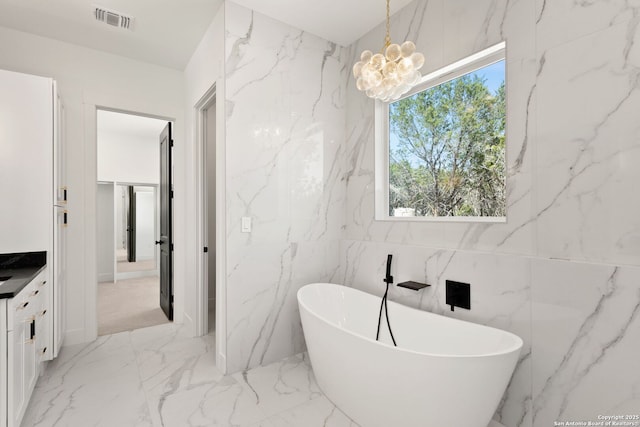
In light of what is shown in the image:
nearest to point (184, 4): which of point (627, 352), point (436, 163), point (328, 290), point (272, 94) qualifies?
point (272, 94)

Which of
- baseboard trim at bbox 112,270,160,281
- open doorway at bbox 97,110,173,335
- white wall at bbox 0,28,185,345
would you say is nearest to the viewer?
white wall at bbox 0,28,185,345

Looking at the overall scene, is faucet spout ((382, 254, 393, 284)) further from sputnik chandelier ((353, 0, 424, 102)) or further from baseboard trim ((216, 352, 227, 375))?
baseboard trim ((216, 352, 227, 375))

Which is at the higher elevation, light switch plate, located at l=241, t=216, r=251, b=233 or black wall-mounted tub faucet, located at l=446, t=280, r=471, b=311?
light switch plate, located at l=241, t=216, r=251, b=233

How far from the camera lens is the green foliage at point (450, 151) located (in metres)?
1.95

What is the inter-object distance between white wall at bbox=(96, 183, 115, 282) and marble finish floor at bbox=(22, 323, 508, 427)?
3.35m

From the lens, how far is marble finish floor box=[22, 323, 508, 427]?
5.85 ft

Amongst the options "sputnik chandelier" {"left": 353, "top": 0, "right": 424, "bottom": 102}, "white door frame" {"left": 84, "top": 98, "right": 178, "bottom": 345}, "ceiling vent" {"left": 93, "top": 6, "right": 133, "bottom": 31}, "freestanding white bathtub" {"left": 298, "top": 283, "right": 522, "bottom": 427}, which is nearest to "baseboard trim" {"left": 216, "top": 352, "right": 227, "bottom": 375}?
"freestanding white bathtub" {"left": 298, "top": 283, "right": 522, "bottom": 427}

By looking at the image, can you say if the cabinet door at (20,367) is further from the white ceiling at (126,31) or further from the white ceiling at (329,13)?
the white ceiling at (329,13)

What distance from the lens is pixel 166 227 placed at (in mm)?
3521

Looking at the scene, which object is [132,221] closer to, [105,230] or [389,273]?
[105,230]

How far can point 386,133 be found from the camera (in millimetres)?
2678

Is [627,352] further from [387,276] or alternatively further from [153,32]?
[153,32]

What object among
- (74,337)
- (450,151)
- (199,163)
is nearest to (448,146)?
(450,151)

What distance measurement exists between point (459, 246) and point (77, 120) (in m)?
3.53
